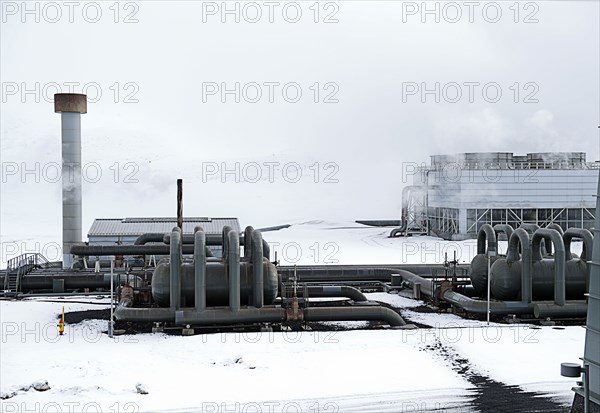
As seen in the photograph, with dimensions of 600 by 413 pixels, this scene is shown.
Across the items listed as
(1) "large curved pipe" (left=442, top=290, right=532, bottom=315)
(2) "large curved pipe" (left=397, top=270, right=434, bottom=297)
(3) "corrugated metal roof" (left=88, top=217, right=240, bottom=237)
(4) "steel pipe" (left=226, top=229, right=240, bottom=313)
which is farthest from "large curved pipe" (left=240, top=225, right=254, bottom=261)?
(3) "corrugated metal roof" (left=88, top=217, right=240, bottom=237)

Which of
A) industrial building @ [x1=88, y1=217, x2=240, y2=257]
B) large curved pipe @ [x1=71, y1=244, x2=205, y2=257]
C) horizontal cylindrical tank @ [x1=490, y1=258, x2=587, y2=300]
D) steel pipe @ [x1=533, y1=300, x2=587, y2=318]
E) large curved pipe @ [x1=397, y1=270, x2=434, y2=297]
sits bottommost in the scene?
steel pipe @ [x1=533, y1=300, x2=587, y2=318]

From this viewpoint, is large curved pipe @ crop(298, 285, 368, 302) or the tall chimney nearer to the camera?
large curved pipe @ crop(298, 285, 368, 302)

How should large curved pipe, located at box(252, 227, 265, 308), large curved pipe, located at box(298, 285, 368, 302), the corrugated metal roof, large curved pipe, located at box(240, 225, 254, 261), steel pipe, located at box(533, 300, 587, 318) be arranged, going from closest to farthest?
large curved pipe, located at box(252, 227, 265, 308), steel pipe, located at box(533, 300, 587, 318), large curved pipe, located at box(240, 225, 254, 261), large curved pipe, located at box(298, 285, 368, 302), the corrugated metal roof

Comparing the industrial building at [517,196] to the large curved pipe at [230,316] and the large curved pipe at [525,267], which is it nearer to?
the large curved pipe at [525,267]

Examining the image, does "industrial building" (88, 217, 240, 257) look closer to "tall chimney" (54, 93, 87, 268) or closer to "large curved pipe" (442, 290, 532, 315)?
"tall chimney" (54, 93, 87, 268)

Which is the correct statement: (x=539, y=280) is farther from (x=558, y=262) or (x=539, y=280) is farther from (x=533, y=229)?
(x=533, y=229)

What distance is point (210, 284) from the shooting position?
112ft

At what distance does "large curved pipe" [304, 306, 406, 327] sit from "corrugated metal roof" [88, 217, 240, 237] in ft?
76.9

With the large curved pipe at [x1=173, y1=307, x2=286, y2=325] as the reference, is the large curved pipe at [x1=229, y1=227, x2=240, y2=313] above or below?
above

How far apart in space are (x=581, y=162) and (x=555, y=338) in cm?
5651

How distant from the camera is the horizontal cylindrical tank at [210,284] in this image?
34000 mm

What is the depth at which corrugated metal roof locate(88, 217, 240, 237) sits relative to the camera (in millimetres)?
56625

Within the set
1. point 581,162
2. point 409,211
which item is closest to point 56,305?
point 409,211

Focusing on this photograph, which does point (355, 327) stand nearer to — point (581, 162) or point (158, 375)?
point (158, 375)
